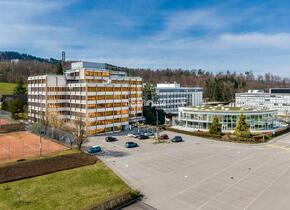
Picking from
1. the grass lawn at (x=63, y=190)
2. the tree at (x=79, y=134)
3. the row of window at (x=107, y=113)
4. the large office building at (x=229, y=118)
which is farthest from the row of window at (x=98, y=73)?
the grass lawn at (x=63, y=190)

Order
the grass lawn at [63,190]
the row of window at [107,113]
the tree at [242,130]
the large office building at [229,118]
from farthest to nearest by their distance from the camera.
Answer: the large office building at [229,118] < the row of window at [107,113] < the tree at [242,130] < the grass lawn at [63,190]

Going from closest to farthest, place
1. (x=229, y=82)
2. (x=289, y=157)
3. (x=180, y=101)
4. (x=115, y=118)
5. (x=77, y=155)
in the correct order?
(x=77, y=155), (x=289, y=157), (x=115, y=118), (x=180, y=101), (x=229, y=82)

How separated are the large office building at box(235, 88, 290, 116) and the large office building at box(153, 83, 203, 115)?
2844 cm

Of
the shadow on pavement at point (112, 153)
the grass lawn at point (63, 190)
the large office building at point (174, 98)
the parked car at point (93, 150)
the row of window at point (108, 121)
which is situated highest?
the large office building at point (174, 98)

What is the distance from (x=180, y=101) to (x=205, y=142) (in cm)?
6488

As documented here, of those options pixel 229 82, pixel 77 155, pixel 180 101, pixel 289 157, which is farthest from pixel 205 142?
pixel 229 82

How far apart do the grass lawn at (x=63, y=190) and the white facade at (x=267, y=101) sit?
110911mm

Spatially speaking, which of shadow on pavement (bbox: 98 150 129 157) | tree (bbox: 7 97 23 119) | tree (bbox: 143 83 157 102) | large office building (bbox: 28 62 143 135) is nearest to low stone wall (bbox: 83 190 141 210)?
shadow on pavement (bbox: 98 150 129 157)

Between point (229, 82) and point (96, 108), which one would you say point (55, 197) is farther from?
point (229, 82)

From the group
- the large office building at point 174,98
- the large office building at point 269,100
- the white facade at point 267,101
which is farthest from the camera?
the large office building at point 269,100

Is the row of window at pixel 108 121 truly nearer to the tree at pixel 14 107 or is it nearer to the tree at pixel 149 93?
the tree at pixel 149 93

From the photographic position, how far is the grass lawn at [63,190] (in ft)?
112

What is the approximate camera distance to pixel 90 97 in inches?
3019

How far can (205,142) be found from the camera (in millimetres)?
71125
